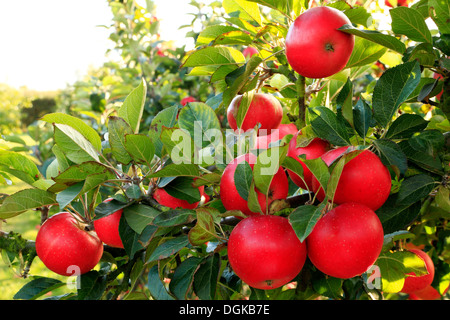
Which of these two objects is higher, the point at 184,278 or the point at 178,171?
the point at 178,171

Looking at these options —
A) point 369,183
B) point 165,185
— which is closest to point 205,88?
point 165,185

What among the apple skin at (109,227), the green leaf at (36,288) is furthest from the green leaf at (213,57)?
the green leaf at (36,288)

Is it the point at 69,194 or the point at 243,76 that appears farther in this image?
the point at 243,76

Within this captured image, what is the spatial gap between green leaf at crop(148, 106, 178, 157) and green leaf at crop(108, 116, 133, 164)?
7 centimetres

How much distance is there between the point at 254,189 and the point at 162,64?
2.35 m

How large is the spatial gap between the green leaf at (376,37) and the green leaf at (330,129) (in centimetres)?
15

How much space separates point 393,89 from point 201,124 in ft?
1.24

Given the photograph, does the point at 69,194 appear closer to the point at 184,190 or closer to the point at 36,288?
the point at 184,190

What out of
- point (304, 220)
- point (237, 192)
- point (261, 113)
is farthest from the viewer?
point (261, 113)

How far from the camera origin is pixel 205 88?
8.45 feet

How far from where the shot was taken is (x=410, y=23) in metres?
0.83

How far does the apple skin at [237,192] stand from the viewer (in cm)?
→ 70

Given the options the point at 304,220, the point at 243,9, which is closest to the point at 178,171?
the point at 304,220

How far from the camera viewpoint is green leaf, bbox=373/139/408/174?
0.64 m
